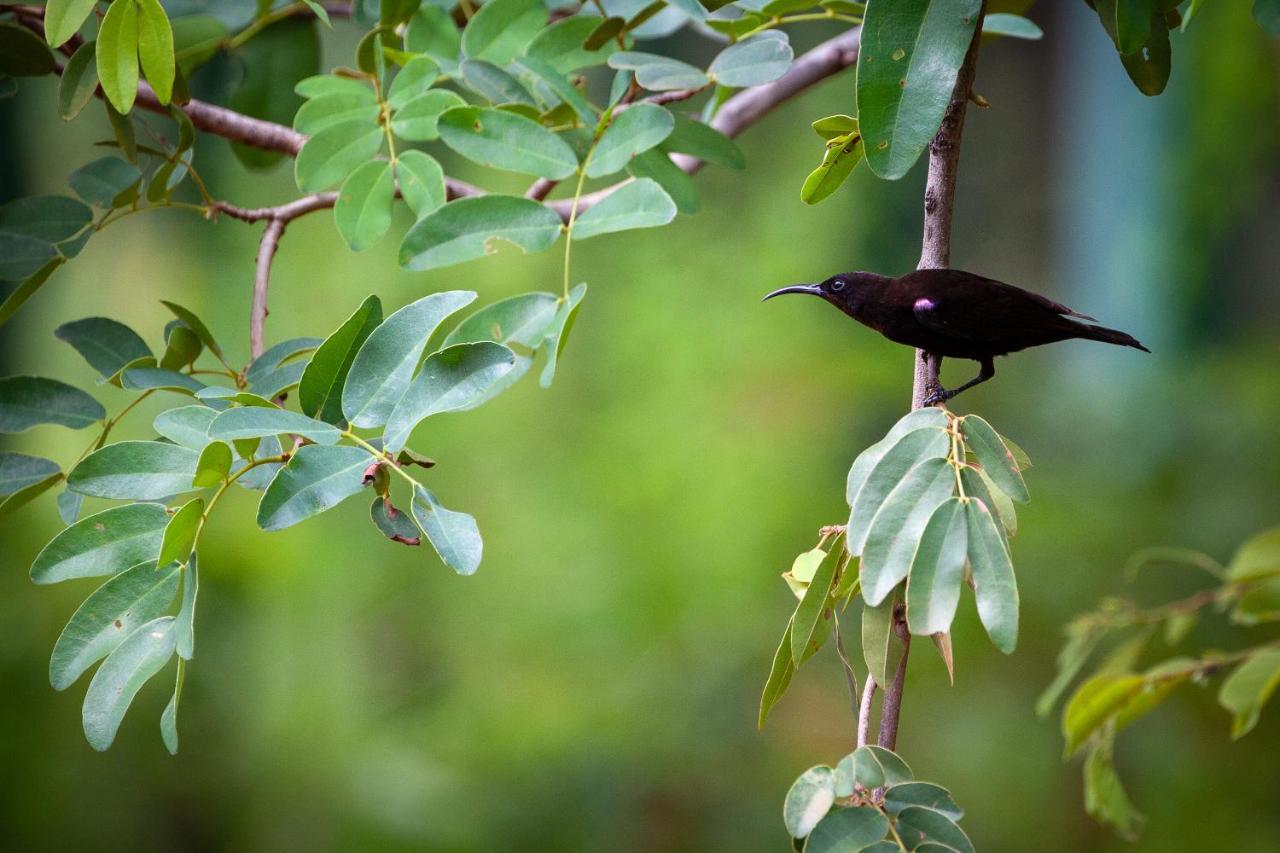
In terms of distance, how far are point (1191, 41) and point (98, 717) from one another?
368cm

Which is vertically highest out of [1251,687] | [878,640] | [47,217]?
[47,217]

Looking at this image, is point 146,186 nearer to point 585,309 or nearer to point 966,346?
point 966,346

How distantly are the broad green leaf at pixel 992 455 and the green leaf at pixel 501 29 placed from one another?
Result: 2.36ft

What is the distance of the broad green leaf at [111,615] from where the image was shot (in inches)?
32.2

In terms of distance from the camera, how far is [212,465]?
2.53ft

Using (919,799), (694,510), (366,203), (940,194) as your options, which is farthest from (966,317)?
(694,510)

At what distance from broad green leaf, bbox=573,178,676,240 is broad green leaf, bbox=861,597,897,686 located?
353mm

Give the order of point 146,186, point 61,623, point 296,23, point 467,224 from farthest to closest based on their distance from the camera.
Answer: point 61,623
point 296,23
point 146,186
point 467,224

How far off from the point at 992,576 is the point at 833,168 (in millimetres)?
347

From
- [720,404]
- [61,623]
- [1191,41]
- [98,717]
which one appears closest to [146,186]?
[98,717]

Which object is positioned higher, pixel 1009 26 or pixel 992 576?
pixel 1009 26

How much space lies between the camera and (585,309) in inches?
154

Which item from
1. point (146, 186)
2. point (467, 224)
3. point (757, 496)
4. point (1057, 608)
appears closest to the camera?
point (467, 224)

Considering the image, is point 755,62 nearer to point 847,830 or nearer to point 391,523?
point 391,523
